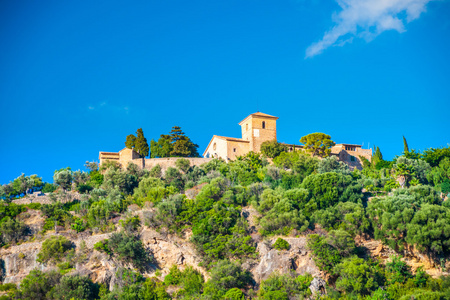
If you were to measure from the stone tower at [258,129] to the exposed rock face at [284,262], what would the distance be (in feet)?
80.5

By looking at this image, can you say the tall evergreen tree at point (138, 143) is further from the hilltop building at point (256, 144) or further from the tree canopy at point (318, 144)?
the tree canopy at point (318, 144)

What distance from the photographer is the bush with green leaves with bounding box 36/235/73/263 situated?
32094mm

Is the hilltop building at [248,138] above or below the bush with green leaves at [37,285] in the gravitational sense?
above

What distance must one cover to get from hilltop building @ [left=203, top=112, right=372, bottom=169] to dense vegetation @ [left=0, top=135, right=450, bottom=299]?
10773 millimetres

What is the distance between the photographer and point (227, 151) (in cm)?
5384

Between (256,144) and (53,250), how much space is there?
97.6 feet

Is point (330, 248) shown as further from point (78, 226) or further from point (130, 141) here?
point (130, 141)

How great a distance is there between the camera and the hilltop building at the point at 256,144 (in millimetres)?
54656

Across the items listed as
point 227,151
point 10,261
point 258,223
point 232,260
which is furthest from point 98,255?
point 227,151

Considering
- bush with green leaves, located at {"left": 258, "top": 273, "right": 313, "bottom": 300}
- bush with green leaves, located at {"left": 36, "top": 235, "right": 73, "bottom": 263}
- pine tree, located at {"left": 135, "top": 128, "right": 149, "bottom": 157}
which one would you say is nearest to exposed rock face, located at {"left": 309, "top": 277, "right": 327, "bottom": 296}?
bush with green leaves, located at {"left": 258, "top": 273, "right": 313, "bottom": 300}

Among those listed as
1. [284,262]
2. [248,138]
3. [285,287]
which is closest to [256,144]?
[248,138]

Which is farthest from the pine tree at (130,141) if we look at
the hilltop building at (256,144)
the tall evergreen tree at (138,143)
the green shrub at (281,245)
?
the green shrub at (281,245)

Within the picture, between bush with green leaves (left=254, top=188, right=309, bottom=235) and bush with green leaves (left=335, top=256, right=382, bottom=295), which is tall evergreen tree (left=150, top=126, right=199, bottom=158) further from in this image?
bush with green leaves (left=335, top=256, right=382, bottom=295)

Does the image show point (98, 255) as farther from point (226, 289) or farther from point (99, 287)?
point (226, 289)
